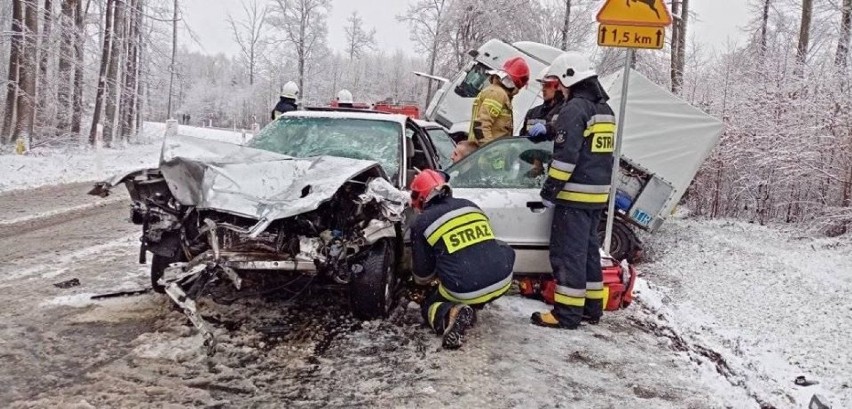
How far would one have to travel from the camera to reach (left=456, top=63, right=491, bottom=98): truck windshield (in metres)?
13.3

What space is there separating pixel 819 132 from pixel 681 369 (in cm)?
686

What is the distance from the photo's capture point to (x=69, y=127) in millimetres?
18781

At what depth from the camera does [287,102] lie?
33.3 feet

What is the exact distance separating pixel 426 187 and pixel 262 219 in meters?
1.23

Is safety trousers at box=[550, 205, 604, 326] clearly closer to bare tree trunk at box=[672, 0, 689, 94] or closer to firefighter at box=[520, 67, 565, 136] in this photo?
firefighter at box=[520, 67, 565, 136]

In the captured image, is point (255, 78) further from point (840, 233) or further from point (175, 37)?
point (840, 233)

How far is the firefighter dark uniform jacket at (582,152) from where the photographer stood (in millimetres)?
4715

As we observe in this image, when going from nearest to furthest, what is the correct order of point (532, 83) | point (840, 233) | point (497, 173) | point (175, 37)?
point (497, 173) < point (840, 233) < point (532, 83) < point (175, 37)

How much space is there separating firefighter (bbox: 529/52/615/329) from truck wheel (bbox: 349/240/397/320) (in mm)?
1280

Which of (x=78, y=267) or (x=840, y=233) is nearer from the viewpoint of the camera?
(x=78, y=267)

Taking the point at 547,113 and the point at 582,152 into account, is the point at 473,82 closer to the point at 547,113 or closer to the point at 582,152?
the point at 547,113

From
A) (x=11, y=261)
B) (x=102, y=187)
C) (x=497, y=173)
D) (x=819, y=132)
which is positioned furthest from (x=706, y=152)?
(x=11, y=261)

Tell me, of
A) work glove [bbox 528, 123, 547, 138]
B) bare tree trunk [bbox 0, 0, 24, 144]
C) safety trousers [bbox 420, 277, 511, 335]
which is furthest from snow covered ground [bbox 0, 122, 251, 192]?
safety trousers [bbox 420, 277, 511, 335]

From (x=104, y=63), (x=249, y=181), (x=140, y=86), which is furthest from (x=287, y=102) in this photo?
(x=140, y=86)
